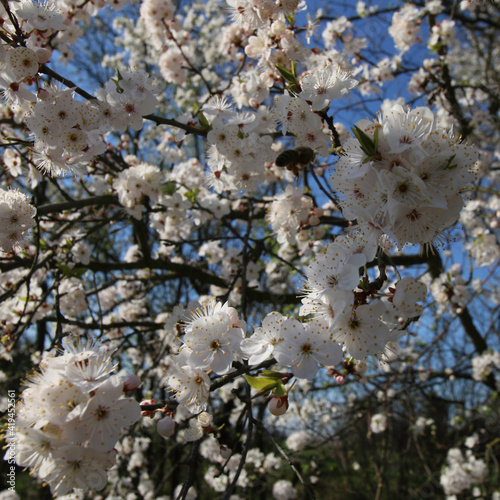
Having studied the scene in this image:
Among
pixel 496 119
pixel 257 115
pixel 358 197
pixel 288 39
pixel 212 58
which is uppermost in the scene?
pixel 212 58

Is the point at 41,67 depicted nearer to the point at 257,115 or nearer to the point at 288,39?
the point at 257,115

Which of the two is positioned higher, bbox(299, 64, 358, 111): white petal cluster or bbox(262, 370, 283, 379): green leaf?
bbox(299, 64, 358, 111): white petal cluster

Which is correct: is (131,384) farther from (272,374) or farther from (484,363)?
(484,363)

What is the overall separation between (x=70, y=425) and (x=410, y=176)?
119 centimetres

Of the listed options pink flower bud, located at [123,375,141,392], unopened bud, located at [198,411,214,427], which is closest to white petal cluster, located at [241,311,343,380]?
pink flower bud, located at [123,375,141,392]

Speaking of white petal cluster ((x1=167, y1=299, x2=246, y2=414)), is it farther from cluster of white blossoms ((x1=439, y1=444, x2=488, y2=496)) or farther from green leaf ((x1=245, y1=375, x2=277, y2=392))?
cluster of white blossoms ((x1=439, y1=444, x2=488, y2=496))

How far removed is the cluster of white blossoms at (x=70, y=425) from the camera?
108 centimetres

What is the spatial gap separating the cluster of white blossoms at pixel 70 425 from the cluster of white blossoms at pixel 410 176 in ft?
3.14

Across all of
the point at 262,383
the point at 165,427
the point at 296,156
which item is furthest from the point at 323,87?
the point at 165,427

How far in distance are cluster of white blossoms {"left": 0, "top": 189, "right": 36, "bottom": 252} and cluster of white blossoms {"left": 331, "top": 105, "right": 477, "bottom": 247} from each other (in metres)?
A: 1.56

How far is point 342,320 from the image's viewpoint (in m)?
1.20

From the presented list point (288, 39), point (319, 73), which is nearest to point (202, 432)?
point (319, 73)

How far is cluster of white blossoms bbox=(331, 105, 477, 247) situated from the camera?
1117 mm

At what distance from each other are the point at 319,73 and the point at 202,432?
1.68 meters
